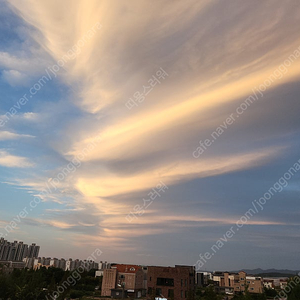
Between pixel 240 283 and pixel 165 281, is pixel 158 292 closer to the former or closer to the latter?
pixel 165 281

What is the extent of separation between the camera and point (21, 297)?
3120 cm

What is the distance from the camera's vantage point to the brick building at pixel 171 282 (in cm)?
4547

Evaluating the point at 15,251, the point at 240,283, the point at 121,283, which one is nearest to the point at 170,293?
the point at 121,283

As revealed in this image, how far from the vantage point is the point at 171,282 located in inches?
1834

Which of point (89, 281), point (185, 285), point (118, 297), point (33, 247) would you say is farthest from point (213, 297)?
point (33, 247)

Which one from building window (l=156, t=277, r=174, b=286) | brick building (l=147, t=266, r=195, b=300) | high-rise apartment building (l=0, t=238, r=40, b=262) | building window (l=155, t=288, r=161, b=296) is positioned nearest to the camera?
brick building (l=147, t=266, r=195, b=300)

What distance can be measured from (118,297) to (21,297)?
3373 cm

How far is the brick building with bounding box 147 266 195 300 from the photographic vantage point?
45469 millimetres

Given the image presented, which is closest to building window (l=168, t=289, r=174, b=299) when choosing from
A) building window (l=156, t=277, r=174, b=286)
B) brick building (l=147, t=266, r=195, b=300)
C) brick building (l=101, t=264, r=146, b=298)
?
brick building (l=147, t=266, r=195, b=300)

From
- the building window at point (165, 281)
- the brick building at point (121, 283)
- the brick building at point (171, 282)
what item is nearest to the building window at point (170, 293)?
the brick building at point (171, 282)

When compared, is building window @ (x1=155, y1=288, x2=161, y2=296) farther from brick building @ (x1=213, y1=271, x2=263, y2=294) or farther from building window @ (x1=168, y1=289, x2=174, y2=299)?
brick building @ (x1=213, y1=271, x2=263, y2=294)

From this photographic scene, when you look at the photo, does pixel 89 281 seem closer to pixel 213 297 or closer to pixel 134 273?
pixel 134 273

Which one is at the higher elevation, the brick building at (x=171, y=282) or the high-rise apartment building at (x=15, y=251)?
the high-rise apartment building at (x=15, y=251)

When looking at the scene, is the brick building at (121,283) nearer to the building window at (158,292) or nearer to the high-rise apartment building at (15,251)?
the building window at (158,292)
